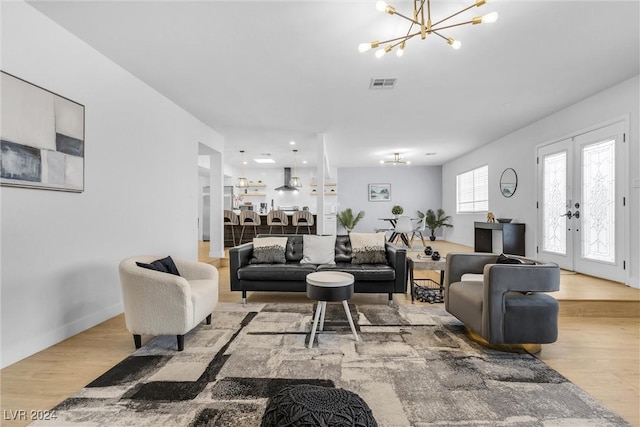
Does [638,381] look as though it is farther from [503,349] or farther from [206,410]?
[206,410]

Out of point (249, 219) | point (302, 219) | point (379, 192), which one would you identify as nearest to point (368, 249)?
point (302, 219)

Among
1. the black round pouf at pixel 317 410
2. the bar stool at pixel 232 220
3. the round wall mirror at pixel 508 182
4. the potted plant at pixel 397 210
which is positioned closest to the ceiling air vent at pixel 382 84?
the black round pouf at pixel 317 410

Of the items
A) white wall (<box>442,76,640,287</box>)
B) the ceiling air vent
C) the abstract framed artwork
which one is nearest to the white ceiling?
the ceiling air vent

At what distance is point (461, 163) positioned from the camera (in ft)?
29.5

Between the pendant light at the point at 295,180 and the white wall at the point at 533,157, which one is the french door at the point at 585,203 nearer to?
the white wall at the point at 533,157

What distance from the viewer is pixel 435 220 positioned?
1024 centimetres

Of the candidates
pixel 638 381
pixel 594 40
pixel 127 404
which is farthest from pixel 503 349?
pixel 594 40

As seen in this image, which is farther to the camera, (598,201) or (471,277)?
(598,201)

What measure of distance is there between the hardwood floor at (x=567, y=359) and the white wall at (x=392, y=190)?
7.23 meters

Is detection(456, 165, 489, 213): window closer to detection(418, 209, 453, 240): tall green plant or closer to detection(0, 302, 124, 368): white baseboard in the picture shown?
detection(418, 209, 453, 240): tall green plant

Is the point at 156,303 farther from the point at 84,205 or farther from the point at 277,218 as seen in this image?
the point at 277,218

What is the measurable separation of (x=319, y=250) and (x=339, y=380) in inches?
82.0

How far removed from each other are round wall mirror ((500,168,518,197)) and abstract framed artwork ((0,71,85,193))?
23.0 feet

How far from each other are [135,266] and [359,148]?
6.19 meters
